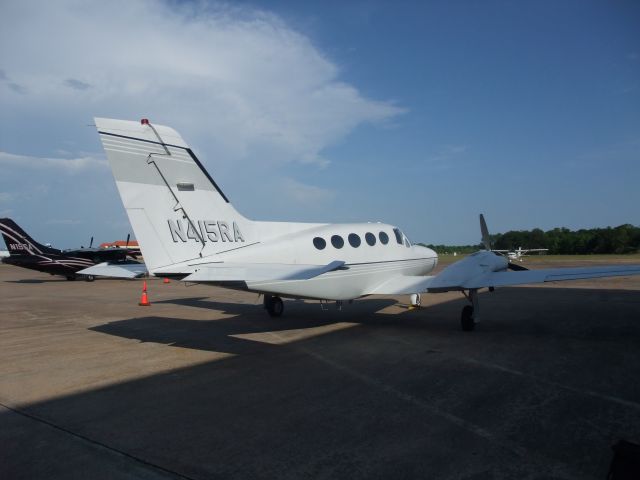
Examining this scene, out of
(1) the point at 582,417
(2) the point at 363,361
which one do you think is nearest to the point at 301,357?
(2) the point at 363,361

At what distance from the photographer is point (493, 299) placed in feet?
59.3

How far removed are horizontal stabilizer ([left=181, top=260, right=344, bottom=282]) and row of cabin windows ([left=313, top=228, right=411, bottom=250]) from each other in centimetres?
220

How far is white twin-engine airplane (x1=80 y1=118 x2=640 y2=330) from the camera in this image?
844 cm

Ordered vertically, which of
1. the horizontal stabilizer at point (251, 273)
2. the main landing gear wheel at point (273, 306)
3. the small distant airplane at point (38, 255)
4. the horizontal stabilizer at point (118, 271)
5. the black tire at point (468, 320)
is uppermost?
the small distant airplane at point (38, 255)

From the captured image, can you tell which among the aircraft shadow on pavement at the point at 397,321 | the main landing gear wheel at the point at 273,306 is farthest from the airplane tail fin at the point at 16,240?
the main landing gear wheel at the point at 273,306

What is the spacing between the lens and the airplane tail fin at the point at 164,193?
8.45 meters

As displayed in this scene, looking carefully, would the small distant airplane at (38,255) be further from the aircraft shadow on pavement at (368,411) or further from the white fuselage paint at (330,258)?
the aircraft shadow on pavement at (368,411)

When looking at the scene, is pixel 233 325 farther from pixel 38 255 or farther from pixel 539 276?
pixel 38 255

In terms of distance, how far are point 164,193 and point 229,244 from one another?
66.0 inches

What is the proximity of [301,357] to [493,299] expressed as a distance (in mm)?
12002

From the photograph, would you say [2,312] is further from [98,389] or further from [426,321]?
A: [426,321]

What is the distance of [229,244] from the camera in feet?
31.5

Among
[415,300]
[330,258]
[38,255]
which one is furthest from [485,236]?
[38,255]

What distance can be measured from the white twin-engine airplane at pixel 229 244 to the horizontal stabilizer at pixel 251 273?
0.02 meters
